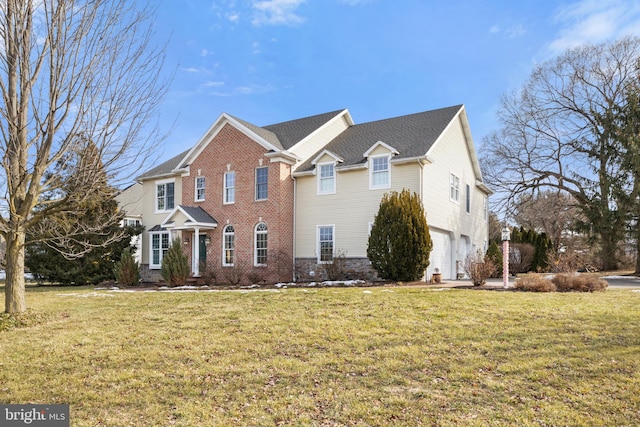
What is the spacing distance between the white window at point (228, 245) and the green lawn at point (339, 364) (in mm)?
11112

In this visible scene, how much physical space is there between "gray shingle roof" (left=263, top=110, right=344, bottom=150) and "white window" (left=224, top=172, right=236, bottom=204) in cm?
312

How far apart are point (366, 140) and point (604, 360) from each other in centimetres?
1671

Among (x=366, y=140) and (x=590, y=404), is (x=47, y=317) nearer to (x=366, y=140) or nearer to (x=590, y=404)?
(x=590, y=404)

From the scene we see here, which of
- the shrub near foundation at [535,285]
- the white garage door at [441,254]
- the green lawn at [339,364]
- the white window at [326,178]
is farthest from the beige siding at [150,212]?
the shrub near foundation at [535,285]

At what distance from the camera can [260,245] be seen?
21.6 metres

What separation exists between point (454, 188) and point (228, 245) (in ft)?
39.2

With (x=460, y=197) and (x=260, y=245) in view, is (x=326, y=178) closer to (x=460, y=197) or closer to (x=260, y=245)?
(x=260, y=245)

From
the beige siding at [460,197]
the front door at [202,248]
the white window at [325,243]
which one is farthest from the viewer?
the front door at [202,248]

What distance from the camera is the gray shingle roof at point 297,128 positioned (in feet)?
74.5

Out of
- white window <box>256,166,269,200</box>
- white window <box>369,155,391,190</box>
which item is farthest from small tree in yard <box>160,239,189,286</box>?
white window <box>369,155,391,190</box>


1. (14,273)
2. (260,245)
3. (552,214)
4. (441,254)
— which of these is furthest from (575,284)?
(552,214)

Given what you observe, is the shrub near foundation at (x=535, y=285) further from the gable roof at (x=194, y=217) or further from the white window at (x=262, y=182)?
the gable roof at (x=194, y=217)

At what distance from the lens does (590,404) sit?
5.30 metres

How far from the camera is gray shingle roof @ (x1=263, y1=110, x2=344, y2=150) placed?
22.7 m
